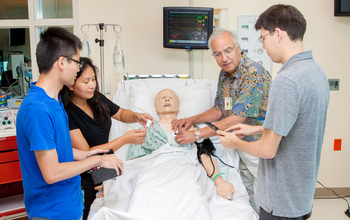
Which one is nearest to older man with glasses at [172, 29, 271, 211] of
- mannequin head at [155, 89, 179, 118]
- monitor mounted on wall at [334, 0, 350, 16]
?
mannequin head at [155, 89, 179, 118]

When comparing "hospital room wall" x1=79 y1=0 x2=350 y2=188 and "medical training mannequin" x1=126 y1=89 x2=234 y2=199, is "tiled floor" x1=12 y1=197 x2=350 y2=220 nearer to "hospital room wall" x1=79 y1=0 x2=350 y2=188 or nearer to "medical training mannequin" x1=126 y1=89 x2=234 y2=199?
"hospital room wall" x1=79 y1=0 x2=350 y2=188

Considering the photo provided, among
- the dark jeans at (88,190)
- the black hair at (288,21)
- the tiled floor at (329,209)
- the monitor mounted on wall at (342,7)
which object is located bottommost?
the tiled floor at (329,209)

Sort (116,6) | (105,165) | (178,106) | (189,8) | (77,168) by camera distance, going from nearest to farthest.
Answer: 1. (77,168)
2. (105,165)
3. (178,106)
4. (189,8)
5. (116,6)

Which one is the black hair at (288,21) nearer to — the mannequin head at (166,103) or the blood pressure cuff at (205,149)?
the blood pressure cuff at (205,149)

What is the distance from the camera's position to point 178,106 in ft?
7.73

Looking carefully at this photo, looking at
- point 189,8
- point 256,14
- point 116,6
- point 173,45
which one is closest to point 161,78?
point 173,45

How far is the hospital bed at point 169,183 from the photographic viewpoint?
137 cm

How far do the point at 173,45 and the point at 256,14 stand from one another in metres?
0.98

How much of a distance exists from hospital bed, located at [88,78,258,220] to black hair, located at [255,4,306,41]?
925 mm

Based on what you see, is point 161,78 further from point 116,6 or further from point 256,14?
point 256,14

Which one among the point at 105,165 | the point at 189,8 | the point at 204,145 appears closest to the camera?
the point at 105,165

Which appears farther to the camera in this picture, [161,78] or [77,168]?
[161,78]

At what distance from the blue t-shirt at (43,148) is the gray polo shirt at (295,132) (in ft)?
2.78

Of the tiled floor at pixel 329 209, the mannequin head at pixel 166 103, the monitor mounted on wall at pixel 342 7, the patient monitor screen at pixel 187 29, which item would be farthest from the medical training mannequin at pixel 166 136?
the monitor mounted on wall at pixel 342 7
